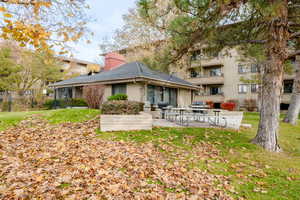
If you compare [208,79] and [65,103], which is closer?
[65,103]

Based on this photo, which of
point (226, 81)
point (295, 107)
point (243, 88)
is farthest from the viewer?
point (226, 81)

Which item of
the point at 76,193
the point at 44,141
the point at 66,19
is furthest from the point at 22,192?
the point at 66,19

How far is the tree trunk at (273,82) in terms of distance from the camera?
18.8 ft

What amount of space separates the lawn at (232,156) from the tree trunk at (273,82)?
0.57 metres

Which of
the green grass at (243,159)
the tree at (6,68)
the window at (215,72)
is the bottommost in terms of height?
the green grass at (243,159)

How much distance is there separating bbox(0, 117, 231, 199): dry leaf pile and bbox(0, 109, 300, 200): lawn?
0.91 feet

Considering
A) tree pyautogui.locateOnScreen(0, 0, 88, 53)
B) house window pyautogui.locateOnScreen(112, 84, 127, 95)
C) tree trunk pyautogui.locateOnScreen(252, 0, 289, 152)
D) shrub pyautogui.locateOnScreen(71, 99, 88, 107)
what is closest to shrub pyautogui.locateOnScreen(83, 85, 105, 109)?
house window pyautogui.locateOnScreen(112, 84, 127, 95)

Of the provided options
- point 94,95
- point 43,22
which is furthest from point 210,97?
point 43,22

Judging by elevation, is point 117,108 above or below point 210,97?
below

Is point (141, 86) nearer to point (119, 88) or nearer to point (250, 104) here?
point (119, 88)

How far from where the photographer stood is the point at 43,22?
16.7 feet

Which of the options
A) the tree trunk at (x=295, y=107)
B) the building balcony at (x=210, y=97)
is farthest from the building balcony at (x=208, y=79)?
the tree trunk at (x=295, y=107)

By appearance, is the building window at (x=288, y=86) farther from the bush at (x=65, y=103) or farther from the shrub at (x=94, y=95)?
the bush at (x=65, y=103)

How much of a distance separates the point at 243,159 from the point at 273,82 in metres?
2.88
